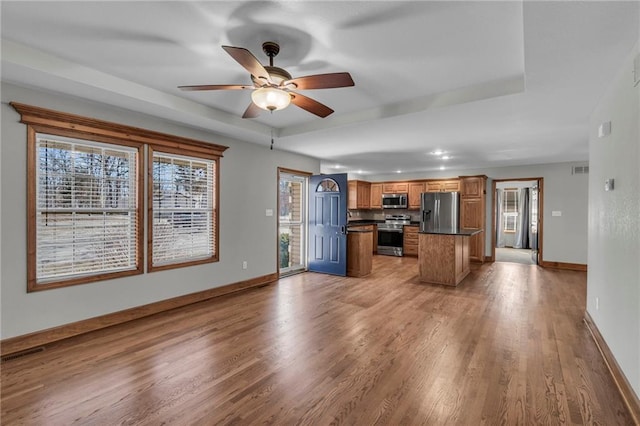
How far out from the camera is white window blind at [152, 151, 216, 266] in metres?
3.83

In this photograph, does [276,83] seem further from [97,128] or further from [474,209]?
[474,209]

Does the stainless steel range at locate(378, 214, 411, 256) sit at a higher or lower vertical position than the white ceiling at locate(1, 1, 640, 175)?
lower

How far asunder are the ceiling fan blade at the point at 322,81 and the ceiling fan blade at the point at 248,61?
21 cm

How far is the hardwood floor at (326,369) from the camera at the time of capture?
192cm

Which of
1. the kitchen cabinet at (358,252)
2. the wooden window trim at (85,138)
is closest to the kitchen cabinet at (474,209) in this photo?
the kitchen cabinet at (358,252)

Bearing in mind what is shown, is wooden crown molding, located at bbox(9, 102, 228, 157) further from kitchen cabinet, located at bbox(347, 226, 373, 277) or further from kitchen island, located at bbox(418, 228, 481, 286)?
kitchen island, located at bbox(418, 228, 481, 286)

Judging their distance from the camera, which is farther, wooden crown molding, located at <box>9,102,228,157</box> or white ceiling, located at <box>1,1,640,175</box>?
wooden crown molding, located at <box>9,102,228,157</box>

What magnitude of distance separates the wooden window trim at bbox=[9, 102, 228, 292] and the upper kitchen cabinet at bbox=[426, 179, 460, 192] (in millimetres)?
6180

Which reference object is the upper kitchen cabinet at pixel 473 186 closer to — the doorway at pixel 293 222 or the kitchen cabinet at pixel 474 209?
the kitchen cabinet at pixel 474 209

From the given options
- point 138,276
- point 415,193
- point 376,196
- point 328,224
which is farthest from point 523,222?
point 138,276

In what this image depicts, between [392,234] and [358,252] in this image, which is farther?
[392,234]

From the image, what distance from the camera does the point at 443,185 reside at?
8180 mm

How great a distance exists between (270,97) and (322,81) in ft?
1.36

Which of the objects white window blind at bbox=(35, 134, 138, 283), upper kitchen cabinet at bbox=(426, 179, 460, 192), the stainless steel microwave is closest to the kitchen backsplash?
the stainless steel microwave
